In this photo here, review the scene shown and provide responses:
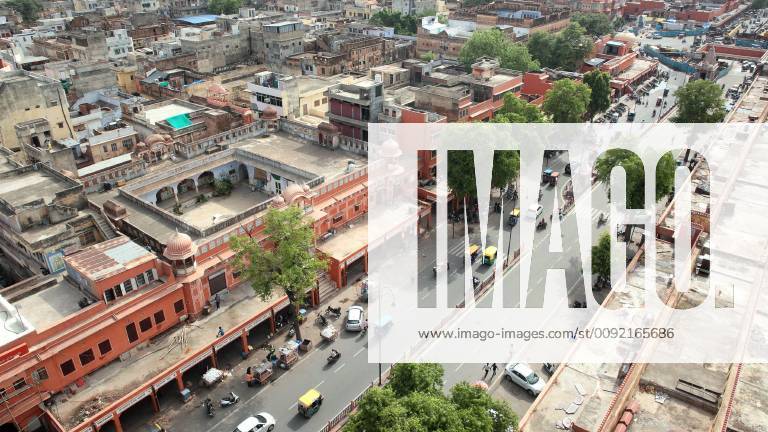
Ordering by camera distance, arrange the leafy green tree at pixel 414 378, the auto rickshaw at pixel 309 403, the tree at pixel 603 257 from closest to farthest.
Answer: the leafy green tree at pixel 414 378 < the auto rickshaw at pixel 309 403 < the tree at pixel 603 257

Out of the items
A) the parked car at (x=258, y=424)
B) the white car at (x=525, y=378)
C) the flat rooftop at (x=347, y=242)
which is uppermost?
the flat rooftop at (x=347, y=242)

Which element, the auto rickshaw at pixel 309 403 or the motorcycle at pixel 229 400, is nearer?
the auto rickshaw at pixel 309 403

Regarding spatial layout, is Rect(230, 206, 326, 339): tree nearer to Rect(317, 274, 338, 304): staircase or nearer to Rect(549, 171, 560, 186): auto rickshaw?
Rect(317, 274, 338, 304): staircase

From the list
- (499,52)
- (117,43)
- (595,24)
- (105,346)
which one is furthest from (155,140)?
(595,24)

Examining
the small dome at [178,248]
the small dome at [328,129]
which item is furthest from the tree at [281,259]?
the small dome at [328,129]

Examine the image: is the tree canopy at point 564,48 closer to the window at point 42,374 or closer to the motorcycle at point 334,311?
the motorcycle at point 334,311

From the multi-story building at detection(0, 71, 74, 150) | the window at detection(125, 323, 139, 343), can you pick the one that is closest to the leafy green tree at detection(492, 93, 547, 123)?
the window at detection(125, 323, 139, 343)
